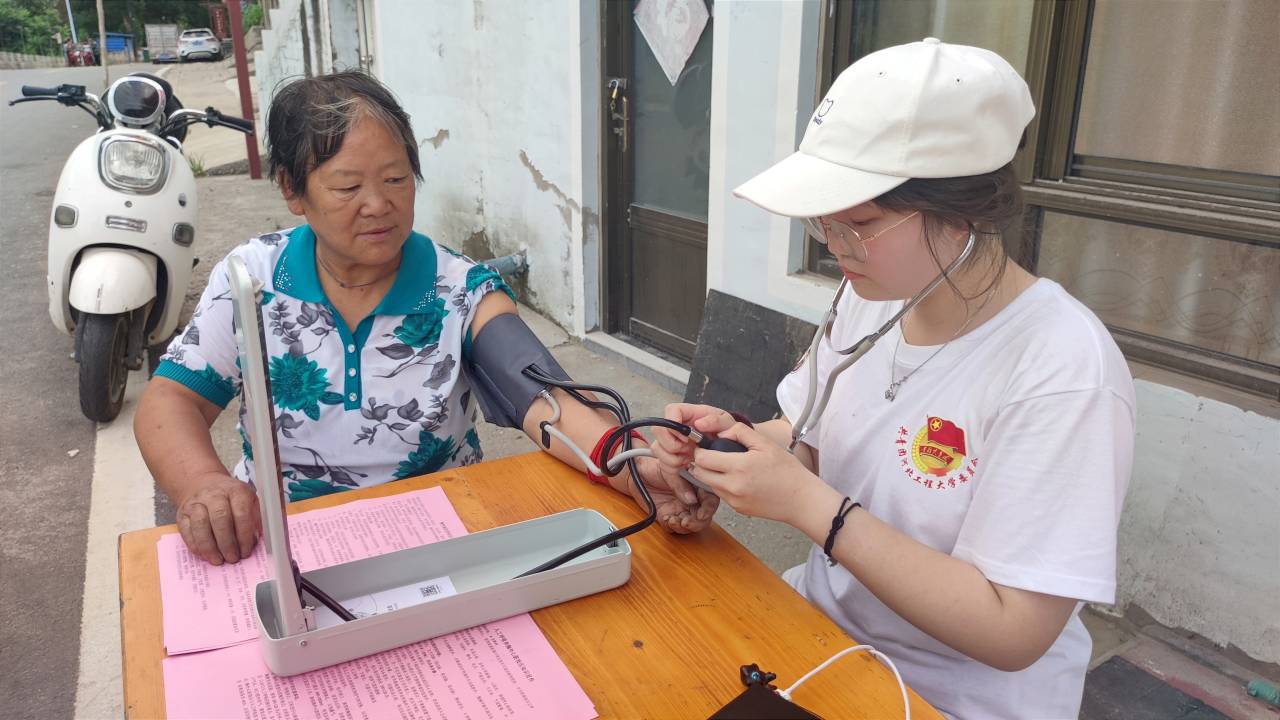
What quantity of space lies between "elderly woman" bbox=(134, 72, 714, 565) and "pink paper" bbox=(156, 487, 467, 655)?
0.26m

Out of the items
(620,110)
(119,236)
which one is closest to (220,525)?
(119,236)

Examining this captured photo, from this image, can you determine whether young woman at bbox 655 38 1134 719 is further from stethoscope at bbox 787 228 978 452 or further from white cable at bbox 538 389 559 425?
white cable at bbox 538 389 559 425

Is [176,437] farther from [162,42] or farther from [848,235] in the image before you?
[162,42]

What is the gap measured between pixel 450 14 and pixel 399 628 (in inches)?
192

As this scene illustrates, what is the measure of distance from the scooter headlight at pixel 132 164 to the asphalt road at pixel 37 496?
101 cm

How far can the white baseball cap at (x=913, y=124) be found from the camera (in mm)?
1164

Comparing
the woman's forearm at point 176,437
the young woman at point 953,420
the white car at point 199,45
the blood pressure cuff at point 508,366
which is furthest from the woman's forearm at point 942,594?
the white car at point 199,45

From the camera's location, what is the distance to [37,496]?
10.9 ft

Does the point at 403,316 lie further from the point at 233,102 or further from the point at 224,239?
the point at 233,102

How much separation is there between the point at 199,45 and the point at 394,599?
26.1 metres

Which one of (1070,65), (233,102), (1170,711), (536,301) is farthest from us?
(233,102)

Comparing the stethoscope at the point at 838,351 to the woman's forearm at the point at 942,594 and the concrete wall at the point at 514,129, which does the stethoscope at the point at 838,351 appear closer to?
the woman's forearm at the point at 942,594

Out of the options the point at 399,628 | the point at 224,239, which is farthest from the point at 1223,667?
the point at 224,239

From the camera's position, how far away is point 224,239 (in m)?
7.18
